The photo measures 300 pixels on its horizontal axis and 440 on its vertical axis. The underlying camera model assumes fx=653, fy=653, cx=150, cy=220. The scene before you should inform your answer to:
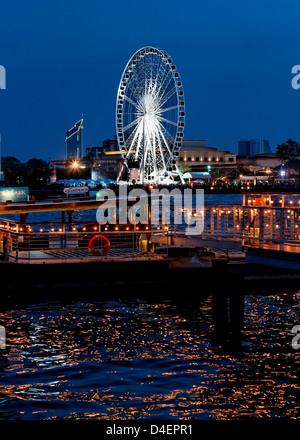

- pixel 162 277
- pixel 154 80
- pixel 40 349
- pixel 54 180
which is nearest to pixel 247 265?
pixel 162 277

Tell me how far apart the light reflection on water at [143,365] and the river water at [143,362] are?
22 millimetres

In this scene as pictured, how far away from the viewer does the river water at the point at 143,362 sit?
12.5 meters

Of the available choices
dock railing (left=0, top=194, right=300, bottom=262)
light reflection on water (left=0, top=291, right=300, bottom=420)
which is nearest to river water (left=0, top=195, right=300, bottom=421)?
light reflection on water (left=0, top=291, right=300, bottom=420)

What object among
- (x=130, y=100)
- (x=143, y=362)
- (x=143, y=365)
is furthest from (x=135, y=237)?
(x=130, y=100)

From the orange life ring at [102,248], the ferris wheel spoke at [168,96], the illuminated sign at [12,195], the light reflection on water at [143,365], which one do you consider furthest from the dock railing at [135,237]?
the ferris wheel spoke at [168,96]

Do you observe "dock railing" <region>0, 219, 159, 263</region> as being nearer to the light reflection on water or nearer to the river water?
the river water

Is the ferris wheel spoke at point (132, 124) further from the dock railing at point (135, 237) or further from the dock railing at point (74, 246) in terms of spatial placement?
the dock railing at point (74, 246)

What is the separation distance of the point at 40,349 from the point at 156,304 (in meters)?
6.87

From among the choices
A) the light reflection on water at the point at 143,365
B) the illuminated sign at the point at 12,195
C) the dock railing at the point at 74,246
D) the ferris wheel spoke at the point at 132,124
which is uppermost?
the ferris wheel spoke at the point at 132,124

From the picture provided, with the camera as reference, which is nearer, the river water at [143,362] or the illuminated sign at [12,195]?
the river water at [143,362]

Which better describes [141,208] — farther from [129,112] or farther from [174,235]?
[129,112]

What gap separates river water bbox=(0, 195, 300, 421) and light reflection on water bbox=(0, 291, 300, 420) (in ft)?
0.07

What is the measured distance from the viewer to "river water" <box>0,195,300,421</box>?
491 inches

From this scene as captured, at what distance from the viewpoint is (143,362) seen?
1564cm
